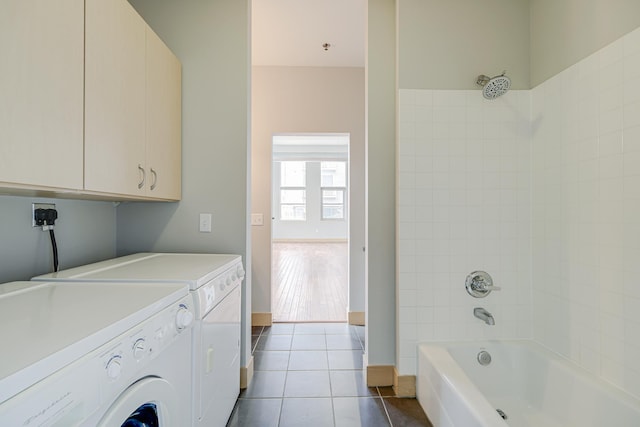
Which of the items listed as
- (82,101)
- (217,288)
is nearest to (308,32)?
(82,101)

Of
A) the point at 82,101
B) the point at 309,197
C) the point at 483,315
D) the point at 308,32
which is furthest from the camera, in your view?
the point at 309,197

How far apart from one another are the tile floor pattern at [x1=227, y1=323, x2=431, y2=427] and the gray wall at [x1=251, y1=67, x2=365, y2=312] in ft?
2.04

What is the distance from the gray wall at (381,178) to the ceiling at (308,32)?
0.43 m

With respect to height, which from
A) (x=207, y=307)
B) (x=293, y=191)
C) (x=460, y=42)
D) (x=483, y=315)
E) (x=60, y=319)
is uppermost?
(x=460, y=42)

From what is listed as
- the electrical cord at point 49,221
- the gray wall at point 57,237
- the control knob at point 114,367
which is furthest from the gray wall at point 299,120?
the control knob at point 114,367

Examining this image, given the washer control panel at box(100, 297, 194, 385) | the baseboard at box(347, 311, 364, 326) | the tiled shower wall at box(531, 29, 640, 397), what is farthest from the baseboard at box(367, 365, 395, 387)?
the washer control panel at box(100, 297, 194, 385)

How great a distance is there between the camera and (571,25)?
158cm

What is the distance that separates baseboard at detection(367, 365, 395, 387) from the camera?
1952 mm

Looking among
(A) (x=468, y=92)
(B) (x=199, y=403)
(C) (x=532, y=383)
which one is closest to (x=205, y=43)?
(A) (x=468, y=92)

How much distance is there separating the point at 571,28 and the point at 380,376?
7.71 feet

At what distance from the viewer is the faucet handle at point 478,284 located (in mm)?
1834

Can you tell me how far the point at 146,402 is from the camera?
79 centimetres

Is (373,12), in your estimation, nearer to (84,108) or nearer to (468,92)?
(468,92)

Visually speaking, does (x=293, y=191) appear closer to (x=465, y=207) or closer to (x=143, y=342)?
(x=465, y=207)
